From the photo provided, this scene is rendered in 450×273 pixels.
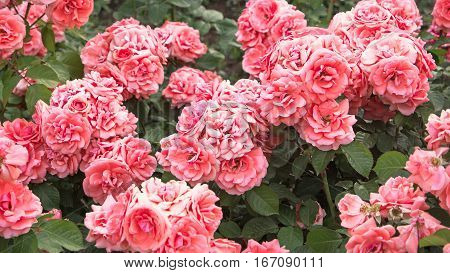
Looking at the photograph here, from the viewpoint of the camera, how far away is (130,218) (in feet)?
6.62

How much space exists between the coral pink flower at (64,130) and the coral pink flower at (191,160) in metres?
0.38

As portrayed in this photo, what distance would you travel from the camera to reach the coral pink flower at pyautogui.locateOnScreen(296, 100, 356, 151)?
2.36 metres

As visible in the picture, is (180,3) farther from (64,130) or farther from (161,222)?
(161,222)

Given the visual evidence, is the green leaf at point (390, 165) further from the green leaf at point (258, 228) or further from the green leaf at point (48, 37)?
the green leaf at point (48, 37)

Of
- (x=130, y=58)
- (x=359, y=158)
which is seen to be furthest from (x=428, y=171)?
(x=130, y=58)

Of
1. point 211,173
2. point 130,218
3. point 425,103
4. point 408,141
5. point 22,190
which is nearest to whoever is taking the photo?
point 130,218

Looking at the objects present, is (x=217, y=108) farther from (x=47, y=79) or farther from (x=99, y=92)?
(x=47, y=79)

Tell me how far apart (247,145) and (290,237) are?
349mm

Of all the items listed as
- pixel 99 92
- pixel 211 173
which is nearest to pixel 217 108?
pixel 211 173

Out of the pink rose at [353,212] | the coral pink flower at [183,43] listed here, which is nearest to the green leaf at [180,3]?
the coral pink flower at [183,43]

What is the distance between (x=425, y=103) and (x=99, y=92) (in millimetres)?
1205

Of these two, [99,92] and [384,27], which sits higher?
[384,27]

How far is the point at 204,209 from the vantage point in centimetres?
212

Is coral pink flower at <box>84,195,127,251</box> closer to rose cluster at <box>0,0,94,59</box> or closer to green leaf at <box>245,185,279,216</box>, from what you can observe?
green leaf at <box>245,185,279,216</box>
